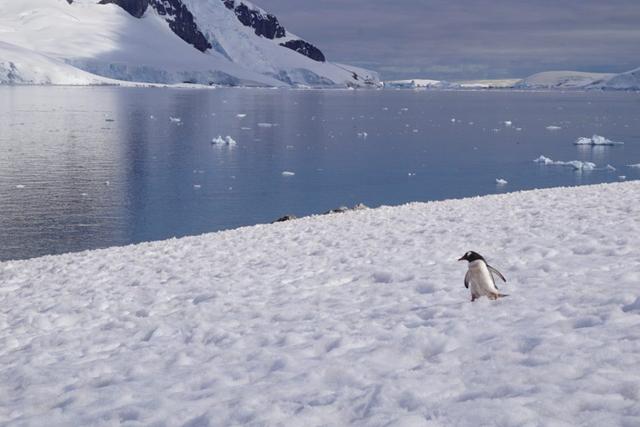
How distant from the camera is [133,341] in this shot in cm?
931

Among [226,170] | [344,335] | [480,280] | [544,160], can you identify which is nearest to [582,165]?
[544,160]

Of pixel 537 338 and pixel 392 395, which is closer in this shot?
pixel 392 395

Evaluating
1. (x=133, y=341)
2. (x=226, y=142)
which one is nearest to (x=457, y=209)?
(x=133, y=341)

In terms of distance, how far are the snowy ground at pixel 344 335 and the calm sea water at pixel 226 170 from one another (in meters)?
17.5

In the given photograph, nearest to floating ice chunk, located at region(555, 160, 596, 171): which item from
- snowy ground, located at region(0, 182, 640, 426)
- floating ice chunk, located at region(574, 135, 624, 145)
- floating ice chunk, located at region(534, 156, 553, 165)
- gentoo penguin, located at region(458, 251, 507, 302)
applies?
floating ice chunk, located at region(534, 156, 553, 165)

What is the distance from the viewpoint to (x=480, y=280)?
8.65m

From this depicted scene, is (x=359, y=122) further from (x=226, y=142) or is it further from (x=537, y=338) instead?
(x=537, y=338)

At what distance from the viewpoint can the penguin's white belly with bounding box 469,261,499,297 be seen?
28.0 ft

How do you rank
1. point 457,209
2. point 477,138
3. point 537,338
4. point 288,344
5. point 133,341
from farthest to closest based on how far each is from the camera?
point 477,138
point 457,209
point 133,341
point 288,344
point 537,338

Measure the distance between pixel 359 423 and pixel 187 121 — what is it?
3629 inches

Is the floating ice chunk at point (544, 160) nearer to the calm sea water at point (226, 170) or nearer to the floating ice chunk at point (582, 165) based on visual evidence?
the calm sea water at point (226, 170)

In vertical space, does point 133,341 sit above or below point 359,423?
below

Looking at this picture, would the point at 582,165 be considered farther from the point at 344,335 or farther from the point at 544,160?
the point at 344,335

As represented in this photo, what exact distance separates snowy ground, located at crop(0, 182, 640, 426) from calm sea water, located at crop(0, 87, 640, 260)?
17496 millimetres
